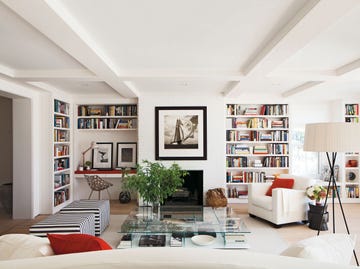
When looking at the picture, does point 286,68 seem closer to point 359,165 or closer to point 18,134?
point 359,165

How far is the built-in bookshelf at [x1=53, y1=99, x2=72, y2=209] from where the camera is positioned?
17.4 feet

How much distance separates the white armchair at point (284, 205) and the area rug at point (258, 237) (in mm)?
182

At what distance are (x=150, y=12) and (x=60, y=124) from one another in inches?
162

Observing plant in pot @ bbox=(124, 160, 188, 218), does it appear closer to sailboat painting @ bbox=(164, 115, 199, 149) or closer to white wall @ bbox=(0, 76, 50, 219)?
sailboat painting @ bbox=(164, 115, 199, 149)

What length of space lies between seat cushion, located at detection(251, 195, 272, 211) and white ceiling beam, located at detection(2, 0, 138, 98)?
326cm

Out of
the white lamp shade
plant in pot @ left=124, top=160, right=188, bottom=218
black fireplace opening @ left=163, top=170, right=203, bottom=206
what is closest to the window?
black fireplace opening @ left=163, top=170, right=203, bottom=206

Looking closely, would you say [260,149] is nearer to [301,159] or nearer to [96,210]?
[301,159]

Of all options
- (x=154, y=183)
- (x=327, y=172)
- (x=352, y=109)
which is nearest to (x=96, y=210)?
(x=154, y=183)

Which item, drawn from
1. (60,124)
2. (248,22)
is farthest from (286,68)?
(60,124)

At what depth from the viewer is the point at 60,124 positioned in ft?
18.0

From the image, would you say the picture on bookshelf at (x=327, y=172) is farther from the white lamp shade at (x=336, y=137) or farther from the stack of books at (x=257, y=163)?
the white lamp shade at (x=336, y=137)

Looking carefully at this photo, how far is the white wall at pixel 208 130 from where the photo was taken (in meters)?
5.78

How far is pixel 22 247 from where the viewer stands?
1.67 metres

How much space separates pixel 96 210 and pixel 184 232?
4.66 ft
